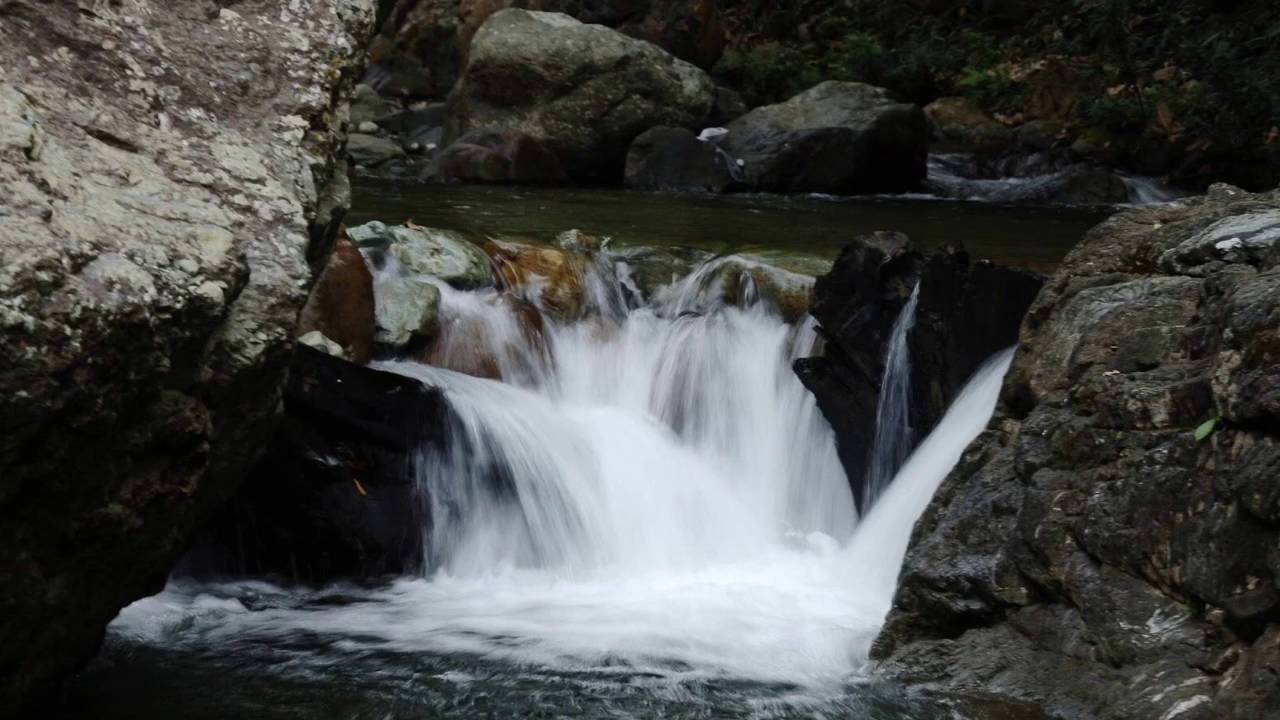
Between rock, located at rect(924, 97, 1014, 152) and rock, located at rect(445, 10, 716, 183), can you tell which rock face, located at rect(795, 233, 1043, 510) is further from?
rock, located at rect(924, 97, 1014, 152)

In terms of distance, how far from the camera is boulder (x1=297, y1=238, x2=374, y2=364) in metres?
6.57

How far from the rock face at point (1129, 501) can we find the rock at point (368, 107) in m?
13.8

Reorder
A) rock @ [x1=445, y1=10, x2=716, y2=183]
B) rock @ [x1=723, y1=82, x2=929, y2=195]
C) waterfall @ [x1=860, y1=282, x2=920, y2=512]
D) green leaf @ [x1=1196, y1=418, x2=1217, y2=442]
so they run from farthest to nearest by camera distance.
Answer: rock @ [x1=445, y1=10, x2=716, y2=183] < rock @ [x1=723, y1=82, x2=929, y2=195] < waterfall @ [x1=860, y1=282, x2=920, y2=512] < green leaf @ [x1=1196, y1=418, x2=1217, y2=442]

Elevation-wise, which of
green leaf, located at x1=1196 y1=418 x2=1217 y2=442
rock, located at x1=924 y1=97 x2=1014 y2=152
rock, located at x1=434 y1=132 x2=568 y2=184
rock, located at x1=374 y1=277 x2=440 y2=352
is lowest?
rock, located at x1=374 y1=277 x2=440 y2=352

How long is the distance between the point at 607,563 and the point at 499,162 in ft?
25.8

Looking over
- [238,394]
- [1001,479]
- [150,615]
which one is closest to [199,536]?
[150,615]

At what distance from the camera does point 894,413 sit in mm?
6293

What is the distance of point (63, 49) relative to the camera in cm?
350

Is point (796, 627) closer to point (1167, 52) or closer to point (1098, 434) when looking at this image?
point (1098, 434)

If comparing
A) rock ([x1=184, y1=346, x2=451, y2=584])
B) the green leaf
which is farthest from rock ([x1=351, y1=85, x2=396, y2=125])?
the green leaf

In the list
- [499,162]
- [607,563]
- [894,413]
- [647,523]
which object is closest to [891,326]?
[894,413]

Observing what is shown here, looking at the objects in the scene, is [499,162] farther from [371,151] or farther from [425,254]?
[425,254]

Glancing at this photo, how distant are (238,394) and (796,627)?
2.38 m

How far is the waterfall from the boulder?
2445 mm
